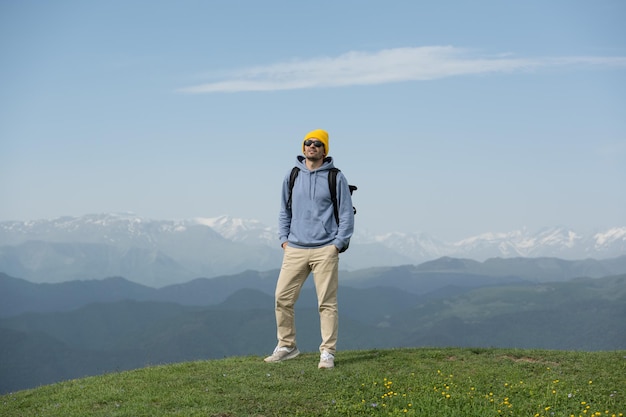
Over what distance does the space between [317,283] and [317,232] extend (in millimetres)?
981

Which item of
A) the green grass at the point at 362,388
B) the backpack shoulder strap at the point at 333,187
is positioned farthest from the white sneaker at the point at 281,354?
the backpack shoulder strap at the point at 333,187

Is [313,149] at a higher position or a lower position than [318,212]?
higher

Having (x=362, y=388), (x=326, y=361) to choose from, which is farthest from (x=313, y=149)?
(x=362, y=388)

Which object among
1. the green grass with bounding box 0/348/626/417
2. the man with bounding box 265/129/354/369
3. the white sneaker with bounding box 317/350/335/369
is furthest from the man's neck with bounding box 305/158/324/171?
the green grass with bounding box 0/348/626/417

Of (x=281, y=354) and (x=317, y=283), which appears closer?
(x=317, y=283)

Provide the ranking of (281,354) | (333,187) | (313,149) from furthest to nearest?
1. (281,354)
2. (313,149)
3. (333,187)

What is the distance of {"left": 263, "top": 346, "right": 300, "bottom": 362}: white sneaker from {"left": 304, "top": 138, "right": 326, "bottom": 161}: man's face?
12.9 ft

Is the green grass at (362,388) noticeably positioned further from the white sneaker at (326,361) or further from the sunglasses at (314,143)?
the sunglasses at (314,143)

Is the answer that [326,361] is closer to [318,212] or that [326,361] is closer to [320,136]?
[318,212]

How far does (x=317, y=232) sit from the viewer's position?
42.5ft

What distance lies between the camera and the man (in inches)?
507

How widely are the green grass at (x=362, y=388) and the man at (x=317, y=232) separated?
1.15 metres

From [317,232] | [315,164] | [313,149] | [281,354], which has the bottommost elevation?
[281,354]

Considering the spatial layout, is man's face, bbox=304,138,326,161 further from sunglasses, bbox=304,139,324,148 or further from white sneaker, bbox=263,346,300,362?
white sneaker, bbox=263,346,300,362
